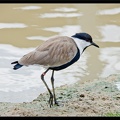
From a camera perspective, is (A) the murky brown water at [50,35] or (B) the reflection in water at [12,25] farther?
(B) the reflection in water at [12,25]

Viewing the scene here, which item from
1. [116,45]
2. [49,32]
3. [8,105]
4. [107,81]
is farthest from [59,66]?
[49,32]

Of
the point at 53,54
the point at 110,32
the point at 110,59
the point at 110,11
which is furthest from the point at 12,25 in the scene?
the point at 53,54

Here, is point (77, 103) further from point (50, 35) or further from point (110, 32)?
point (110, 32)

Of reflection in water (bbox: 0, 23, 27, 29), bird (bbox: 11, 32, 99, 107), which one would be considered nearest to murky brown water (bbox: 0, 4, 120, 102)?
reflection in water (bbox: 0, 23, 27, 29)

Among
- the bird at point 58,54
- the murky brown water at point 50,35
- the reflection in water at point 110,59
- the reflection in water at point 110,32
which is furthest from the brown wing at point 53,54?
the reflection in water at point 110,32

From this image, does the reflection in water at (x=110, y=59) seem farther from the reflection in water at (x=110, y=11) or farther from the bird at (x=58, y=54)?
the reflection in water at (x=110, y=11)

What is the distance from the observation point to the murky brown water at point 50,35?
7582 millimetres

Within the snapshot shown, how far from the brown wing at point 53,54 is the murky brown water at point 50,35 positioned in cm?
173

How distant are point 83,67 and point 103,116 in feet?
11.1

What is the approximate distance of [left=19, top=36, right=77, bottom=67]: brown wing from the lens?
Answer: 5160 mm

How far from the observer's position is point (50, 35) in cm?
1011

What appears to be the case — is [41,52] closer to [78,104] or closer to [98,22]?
[78,104]

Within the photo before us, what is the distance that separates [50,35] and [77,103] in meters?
4.65

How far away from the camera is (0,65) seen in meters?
8.23
